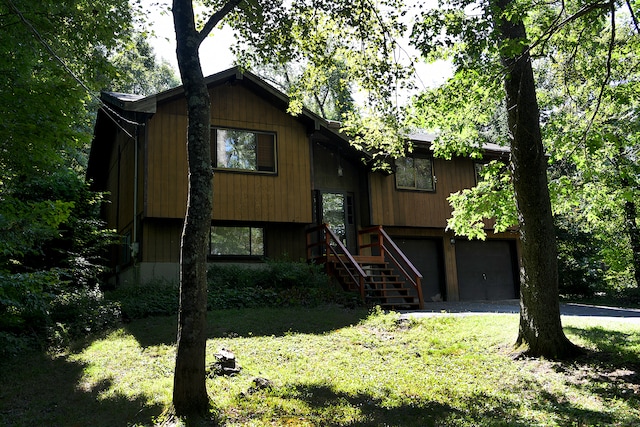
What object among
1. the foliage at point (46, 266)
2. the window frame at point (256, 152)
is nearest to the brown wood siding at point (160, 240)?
the foliage at point (46, 266)

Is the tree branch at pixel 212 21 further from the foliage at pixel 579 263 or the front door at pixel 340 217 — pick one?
the foliage at pixel 579 263

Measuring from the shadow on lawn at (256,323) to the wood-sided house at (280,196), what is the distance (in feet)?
7.40

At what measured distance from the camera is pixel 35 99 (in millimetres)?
7559

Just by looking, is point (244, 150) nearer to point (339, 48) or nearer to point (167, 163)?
point (167, 163)

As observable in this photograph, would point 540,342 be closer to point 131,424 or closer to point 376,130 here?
point 376,130

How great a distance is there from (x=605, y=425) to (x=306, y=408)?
2879mm

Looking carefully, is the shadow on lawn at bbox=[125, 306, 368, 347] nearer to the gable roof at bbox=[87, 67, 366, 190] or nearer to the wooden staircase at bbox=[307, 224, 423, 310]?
the wooden staircase at bbox=[307, 224, 423, 310]

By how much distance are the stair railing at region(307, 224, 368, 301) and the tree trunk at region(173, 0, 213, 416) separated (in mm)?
7563

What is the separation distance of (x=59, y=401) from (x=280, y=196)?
884 cm

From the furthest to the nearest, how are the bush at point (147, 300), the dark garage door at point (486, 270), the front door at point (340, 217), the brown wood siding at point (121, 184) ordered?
1. the dark garage door at point (486, 270)
2. the front door at point (340, 217)
3. the brown wood siding at point (121, 184)
4. the bush at point (147, 300)

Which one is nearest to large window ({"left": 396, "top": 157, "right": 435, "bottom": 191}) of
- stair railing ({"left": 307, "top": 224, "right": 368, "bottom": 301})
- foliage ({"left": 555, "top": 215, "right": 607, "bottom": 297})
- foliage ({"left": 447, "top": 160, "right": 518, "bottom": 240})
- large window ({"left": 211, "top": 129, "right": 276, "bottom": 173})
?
stair railing ({"left": 307, "top": 224, "right": 368, "bottom": 301})

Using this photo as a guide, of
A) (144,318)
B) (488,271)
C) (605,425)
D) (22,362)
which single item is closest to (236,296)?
(144,318)

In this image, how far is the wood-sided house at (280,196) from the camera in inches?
526

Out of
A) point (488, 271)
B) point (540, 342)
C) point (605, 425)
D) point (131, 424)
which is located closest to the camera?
point (605, 425)
